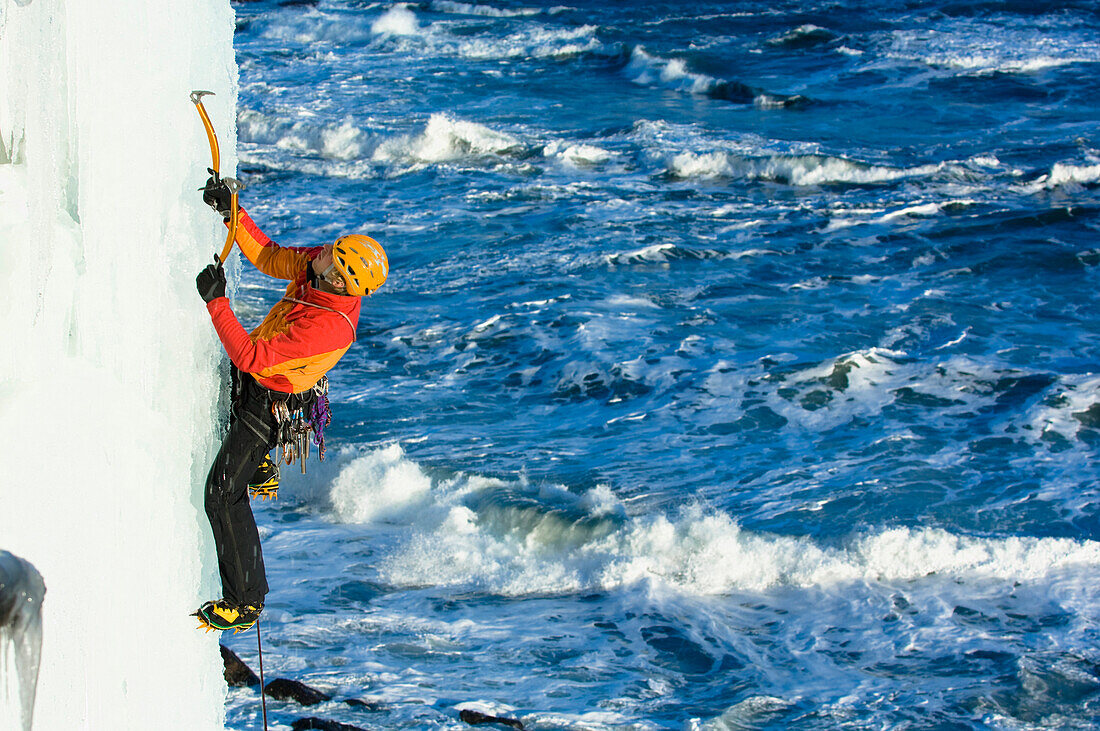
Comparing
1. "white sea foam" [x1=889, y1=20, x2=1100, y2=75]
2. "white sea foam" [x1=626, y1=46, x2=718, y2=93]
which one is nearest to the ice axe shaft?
"white sea foam" [x1=626, y1=46, x2=718, y2=93]

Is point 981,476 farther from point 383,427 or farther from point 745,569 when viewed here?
point 383,427

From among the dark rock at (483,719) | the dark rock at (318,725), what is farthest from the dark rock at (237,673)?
the dark rock at (483,719)

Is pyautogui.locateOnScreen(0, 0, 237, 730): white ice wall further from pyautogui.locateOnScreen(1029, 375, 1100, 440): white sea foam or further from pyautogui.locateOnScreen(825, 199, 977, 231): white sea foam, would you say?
pyautogui.locateOnScreen(825, 199, 977, 231): white sea foam

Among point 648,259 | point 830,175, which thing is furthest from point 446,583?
point 830,175

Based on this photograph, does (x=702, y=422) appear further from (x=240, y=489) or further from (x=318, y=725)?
(x=240, y=489)

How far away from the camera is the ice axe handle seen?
407 centimetres

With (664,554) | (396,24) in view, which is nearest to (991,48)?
(396,24)

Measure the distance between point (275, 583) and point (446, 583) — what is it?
1.32 metres

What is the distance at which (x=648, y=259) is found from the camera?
644 inches

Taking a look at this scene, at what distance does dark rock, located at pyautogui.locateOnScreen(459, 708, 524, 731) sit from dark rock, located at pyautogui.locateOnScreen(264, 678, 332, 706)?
867mm

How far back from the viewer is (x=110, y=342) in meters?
3.74

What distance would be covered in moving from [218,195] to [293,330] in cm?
60

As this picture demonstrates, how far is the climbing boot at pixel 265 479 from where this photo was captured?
14.9 ft

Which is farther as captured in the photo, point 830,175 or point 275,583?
point 830,175
